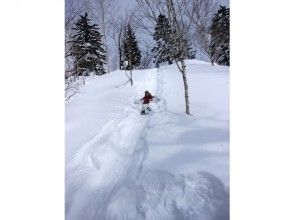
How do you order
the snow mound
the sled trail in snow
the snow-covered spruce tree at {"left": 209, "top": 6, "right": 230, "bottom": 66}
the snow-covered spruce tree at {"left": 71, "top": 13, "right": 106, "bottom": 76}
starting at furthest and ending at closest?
the snow-covered spruce tree at {"left": 71, "top": 13, "right": 106, "bottom": 76}, the snow-covered spruce tree at {"left": 209, "top": 6, "right": 230, "bottom": 66}, the sled trail in snow, the snow mound

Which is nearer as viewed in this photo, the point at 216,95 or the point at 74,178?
the point at 74,178

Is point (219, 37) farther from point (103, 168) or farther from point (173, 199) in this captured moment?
point (173, 199)

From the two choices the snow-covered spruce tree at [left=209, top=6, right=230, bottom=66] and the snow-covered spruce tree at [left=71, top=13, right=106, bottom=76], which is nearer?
the snow-covered spruce tree at [left=209, top=6, right=230, bottom=66]

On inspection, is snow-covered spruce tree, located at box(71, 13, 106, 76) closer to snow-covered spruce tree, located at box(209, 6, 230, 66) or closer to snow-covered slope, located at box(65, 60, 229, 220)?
snow-covered spruce tree, located at box(209, 6, 230, 66)

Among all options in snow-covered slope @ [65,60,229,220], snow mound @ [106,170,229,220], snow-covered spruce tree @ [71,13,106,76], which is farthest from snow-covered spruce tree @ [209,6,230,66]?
snow mound @ [106,170,229,220]

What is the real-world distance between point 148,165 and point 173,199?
114 cm

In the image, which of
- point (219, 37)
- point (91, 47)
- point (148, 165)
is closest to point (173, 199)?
point (148, 165)

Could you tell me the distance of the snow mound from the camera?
9.34ft
